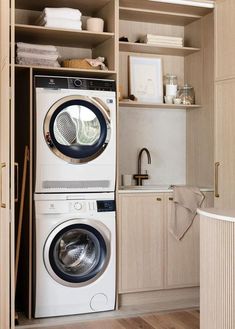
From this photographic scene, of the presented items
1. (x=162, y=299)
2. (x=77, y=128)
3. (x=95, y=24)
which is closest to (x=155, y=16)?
(x=95, y=24)

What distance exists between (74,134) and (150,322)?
4.96 ft

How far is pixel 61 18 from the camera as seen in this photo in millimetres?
4191

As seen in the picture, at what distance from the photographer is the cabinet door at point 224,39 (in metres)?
4.31

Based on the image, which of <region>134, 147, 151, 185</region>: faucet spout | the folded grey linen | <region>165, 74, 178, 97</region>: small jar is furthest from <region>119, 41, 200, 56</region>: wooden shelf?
the folded grey linen

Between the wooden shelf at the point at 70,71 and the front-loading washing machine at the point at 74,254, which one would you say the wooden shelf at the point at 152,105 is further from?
the front-loading washing machine at the point at 74,254

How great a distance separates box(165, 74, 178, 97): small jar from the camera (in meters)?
4.96

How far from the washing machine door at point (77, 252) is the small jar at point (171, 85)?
1.48 meters

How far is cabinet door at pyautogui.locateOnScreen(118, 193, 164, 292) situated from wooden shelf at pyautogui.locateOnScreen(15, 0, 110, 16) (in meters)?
1.58

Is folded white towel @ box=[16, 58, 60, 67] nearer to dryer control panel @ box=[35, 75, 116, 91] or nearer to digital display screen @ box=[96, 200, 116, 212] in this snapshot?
dryer control panel @ box=[35, 75, 116, 91]

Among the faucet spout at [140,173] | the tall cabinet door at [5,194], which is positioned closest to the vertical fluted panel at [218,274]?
the tall cabinet door at [5,194]

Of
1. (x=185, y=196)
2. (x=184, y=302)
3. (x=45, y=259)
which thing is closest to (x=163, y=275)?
(x=184, y=302)

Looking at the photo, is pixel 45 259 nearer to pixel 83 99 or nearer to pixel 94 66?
pixel 83 99

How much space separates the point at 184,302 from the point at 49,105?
1.98m

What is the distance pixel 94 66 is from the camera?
14.2 ft
